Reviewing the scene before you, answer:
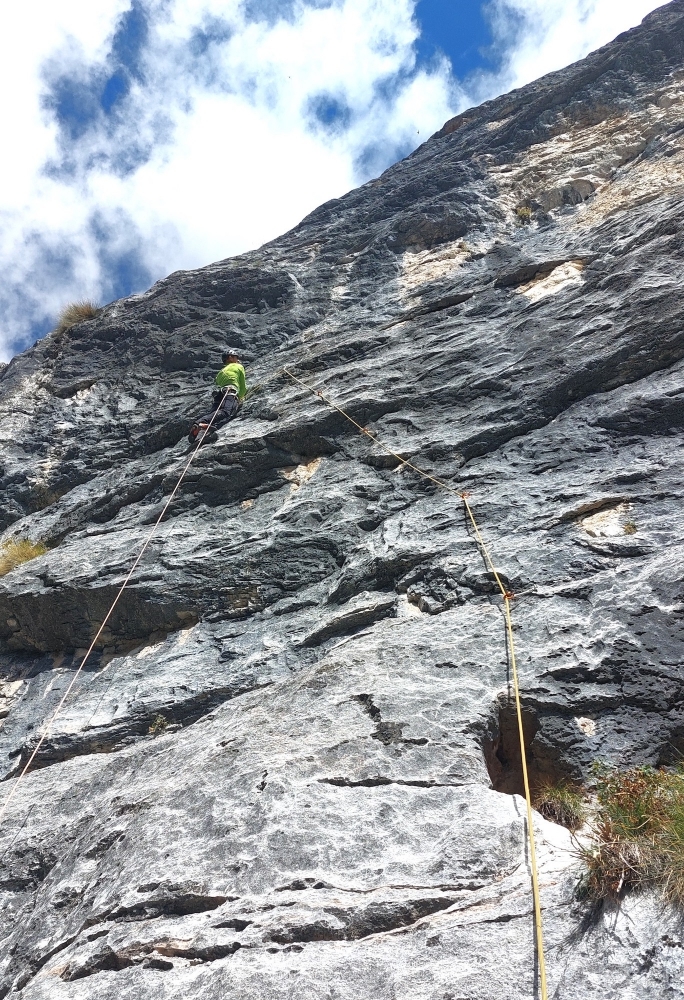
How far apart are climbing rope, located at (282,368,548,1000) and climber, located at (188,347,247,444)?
0.76m

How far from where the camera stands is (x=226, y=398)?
32.9 ft

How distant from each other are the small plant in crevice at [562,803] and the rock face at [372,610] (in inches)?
6.1

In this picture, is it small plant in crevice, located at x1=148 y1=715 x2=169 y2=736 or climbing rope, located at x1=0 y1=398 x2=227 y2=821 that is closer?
climbing rope, located at x1=0 y1=398 x2=227 y2=821

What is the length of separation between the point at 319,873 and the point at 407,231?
38.1 ft

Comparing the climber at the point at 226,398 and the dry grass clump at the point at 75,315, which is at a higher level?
the dry grass clump at the point at 75,315

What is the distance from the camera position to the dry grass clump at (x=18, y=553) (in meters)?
9.28

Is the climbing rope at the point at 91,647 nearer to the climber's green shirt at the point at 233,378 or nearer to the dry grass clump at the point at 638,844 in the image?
the climber's green shirt at the point at 233,378

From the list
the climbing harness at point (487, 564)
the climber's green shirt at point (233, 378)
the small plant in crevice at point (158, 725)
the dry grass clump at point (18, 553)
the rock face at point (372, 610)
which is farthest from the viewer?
the climber's green shirt at point (233, 378)

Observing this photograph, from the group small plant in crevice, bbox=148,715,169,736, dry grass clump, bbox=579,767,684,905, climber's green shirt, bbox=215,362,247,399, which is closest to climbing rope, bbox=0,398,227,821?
climber's green shirt, bbox=215,362,247,399

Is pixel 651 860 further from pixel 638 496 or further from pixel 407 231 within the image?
pixel 407 231

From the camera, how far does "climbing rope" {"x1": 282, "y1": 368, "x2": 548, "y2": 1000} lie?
278 cm

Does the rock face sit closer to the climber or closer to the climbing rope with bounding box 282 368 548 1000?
the climbing rope with bounding box 282 368 548 1000

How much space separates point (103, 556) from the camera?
800 centimetres

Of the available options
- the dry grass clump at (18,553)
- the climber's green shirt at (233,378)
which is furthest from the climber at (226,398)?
the dry grass clump at (18,553)
